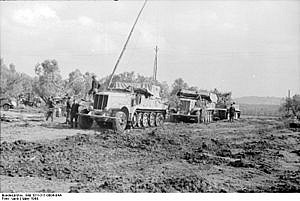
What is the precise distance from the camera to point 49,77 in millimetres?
3223

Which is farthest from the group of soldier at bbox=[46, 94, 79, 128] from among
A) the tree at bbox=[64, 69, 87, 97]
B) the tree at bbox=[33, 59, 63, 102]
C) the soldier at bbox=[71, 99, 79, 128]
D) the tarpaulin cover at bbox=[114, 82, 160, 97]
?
the tarpaulin cover at bbox=[114, 82, 160, 97]

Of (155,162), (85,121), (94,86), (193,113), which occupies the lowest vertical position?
(155,162)

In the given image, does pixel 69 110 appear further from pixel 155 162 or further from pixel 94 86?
pixel 155 162

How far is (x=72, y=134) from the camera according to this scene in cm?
399

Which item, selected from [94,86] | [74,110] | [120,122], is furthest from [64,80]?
[120,122]

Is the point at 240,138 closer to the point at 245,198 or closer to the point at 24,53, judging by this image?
the point at 245,198

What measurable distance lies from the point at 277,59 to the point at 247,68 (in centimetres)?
22

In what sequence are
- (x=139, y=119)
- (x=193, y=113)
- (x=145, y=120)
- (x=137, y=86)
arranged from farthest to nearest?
(x=193, y=113)
(x=145, y=120)
(x=139, y=119)
(x=137, y=86)

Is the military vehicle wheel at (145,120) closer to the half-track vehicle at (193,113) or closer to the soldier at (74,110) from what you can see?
the half-track vehicle at (193,113)

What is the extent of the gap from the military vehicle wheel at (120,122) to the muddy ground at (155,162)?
40 centimetres

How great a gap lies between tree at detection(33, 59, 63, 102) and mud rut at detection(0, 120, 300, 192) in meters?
0.50

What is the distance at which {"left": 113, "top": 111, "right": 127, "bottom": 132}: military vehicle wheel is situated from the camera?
4.28 metres

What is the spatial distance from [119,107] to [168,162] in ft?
5.92

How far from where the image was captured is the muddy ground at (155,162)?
2.36m
